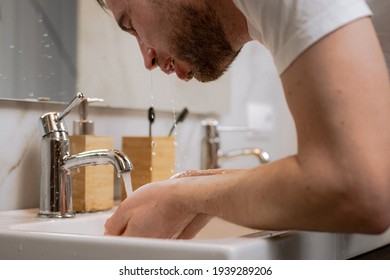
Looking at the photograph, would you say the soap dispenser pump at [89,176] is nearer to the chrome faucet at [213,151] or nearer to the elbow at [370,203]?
the chrome faucet at [213,151]

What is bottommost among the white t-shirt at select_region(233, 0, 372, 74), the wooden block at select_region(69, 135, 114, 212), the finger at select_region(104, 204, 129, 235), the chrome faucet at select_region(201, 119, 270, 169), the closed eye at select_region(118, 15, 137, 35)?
the finger at select_region(104, 204, 129, 235)

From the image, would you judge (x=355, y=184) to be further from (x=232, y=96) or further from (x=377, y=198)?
(x=232, y=96)

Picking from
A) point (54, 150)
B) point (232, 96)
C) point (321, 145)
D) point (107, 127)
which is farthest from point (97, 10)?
point (321, 145)

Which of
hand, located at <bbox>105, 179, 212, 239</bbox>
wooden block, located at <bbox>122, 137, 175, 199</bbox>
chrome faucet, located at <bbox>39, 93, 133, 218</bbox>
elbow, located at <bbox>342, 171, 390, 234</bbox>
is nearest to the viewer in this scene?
elbow, located at <bbox>342, 171, 390, 234</bbox>

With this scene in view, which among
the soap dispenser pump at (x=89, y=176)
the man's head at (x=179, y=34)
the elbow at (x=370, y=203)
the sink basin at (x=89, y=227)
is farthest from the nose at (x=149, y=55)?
the elbow at (x=370, y=203)

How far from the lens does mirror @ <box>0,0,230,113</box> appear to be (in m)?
1.12

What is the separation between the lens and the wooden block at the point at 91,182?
3.81 feet

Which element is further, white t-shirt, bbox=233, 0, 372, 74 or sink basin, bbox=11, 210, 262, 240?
sink basin, bbox=11, 210, 262, 240

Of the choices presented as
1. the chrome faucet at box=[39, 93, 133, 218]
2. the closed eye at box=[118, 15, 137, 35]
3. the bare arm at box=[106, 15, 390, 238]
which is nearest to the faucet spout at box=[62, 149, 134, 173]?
the chrome faucet at box=[39, 93, 133, 218]

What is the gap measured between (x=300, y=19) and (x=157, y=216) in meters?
0.33

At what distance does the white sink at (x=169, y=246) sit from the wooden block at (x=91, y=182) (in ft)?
0.43

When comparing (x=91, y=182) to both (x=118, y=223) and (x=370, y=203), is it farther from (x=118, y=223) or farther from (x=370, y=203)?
(x=370, y=203)

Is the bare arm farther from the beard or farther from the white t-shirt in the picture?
the beard

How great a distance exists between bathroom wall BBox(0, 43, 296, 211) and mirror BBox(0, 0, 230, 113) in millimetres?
32
